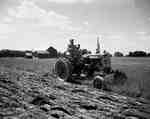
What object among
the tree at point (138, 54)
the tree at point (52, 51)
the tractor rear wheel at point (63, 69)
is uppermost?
the tree at point (52, 51)

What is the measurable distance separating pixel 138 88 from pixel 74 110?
4304 mm

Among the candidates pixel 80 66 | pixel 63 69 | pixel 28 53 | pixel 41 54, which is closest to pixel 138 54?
pixel 41 54

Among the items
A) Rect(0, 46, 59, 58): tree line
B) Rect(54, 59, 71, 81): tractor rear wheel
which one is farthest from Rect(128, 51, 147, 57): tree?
Rect(54, 59, 71, 81): tractor rear wheel

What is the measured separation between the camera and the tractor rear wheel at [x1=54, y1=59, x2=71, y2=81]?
25.2ft

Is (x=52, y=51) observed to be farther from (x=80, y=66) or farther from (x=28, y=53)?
(x=80, y=66)

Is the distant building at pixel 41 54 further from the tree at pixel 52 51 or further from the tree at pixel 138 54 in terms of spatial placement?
the tree at pixel 138 54

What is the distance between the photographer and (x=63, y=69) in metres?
8.00

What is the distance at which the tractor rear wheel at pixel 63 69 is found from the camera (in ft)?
25.2

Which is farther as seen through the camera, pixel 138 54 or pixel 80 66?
pixel 138 54

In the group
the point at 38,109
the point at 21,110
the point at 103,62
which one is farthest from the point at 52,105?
the point at 103,62

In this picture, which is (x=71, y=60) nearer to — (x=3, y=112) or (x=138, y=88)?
(x=138, y=88)

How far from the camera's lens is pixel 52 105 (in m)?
3.70

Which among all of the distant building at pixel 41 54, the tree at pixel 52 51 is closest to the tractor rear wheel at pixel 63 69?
the distant building at pixel 41 54

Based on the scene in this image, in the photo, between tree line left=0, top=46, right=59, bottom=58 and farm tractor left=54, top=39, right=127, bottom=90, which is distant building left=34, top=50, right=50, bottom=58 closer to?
tree line left=0, top=46, right=59, bottom=58
